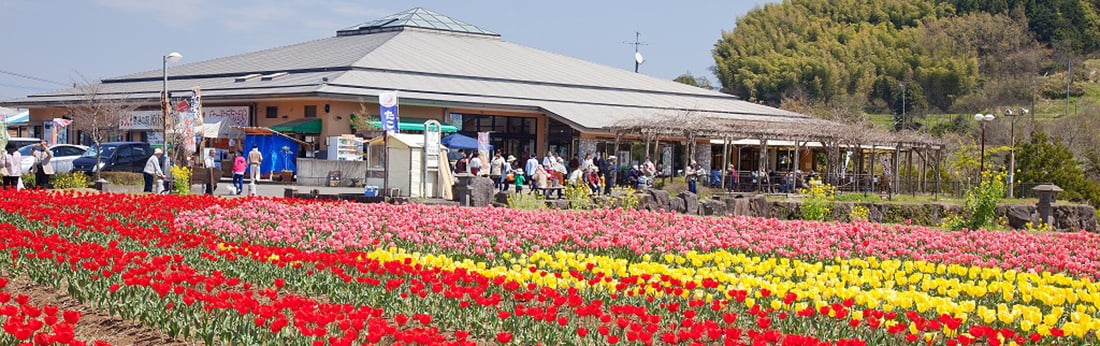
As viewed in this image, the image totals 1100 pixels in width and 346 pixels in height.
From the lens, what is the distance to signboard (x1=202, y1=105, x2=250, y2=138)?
3916cm

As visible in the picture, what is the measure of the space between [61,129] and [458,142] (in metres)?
22.0

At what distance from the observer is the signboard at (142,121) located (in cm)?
4378

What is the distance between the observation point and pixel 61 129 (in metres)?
47.6

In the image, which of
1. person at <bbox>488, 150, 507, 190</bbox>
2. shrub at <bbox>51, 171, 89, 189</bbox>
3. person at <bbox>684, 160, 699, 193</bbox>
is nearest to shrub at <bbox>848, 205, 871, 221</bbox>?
person at <bbox>684, 160, 699, 193</bbox>

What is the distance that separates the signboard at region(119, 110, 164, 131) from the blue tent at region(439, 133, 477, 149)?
47.2 ft

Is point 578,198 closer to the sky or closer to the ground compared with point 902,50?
closer to the ground

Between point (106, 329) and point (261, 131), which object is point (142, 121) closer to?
point (261, 131)

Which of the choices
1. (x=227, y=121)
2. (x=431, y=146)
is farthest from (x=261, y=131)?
(x=431, y=146)

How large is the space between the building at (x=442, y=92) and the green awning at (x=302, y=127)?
0.05 meters

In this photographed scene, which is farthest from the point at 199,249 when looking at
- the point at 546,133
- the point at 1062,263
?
the point at 546,133

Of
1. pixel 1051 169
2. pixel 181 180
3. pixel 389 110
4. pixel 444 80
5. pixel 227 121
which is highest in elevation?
pixel 444 80

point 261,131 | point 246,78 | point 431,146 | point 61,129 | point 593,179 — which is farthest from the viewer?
point 61,129

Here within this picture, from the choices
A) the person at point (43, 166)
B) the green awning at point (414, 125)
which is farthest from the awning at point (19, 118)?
the person at point (43, 166)

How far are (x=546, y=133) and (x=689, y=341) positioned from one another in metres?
35.8
